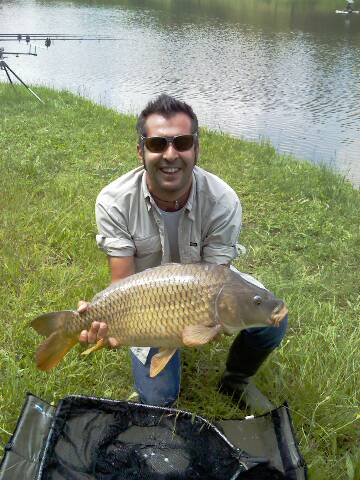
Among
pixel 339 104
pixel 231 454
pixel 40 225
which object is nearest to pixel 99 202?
pixel 231 454

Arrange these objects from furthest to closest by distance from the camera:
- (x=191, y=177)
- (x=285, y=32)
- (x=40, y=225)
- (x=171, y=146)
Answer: (x=285, y=32), (x=40, y=225), (x=191, y=177), (x=171, y=146)

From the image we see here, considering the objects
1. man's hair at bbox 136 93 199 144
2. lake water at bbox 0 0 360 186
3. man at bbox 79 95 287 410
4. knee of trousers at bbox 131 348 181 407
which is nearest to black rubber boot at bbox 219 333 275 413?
man at bbox 79 95 287 410

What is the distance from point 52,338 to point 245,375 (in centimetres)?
69

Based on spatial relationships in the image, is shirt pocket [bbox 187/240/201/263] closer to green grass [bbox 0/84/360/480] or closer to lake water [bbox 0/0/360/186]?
green grass [bbox 0/84/360/480]

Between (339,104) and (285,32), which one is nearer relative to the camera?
(339,104)

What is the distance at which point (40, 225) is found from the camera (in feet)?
10.1

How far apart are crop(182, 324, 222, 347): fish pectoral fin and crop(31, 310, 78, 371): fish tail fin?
0.37 m

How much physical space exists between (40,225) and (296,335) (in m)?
1.61

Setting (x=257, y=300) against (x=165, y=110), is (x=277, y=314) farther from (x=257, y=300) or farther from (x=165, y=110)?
(x=165, y=110)

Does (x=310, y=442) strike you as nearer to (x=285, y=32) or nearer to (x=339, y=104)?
(x=339, y=104)

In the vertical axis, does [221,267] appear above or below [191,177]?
below

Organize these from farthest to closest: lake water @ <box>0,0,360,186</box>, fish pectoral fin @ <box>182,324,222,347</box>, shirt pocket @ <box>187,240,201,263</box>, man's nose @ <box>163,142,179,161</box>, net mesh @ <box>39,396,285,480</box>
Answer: lake water @ <box>0,0,360,186</box>, shirt pocket @ <box>187,240,201,263</box>, man's nose @ <box>163,142,179,161</box>, net mesh @ <box>39,396,285,480</box>, fish pectoral fin @ <box>182,324,222,347</box>

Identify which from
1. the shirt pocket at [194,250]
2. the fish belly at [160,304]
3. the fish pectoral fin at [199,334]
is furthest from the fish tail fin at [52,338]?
the shirt pocket at [194,250]

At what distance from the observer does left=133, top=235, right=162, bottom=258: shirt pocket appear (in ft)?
6.07
